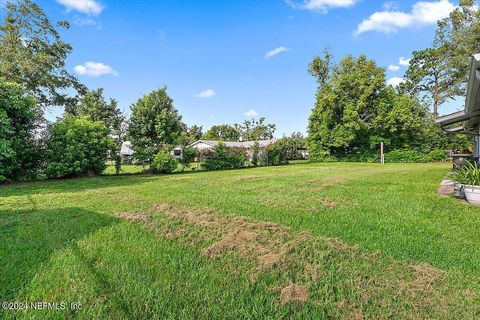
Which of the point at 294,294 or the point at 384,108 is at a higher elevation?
the point at 384,108

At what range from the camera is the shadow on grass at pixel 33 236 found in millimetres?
2398

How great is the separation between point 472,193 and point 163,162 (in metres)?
12.7

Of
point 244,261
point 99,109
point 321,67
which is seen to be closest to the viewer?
point 244,261

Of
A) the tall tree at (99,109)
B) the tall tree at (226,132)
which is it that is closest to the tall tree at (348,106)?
the tall tree at (99,109)

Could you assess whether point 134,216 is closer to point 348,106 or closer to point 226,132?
point 348,106

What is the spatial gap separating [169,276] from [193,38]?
13385 millimetres

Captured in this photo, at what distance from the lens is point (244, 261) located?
2752 millimetres

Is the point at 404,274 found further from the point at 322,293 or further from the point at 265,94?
the point at 265,94

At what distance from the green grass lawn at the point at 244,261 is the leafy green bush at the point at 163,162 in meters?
9.18

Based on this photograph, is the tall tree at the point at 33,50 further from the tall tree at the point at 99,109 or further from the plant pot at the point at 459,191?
the plant pot at the point at 459,191

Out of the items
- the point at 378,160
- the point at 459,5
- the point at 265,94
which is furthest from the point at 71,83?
the point at 459,5

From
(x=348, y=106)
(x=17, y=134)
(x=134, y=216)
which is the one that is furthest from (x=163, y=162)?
(x=348, y=106)

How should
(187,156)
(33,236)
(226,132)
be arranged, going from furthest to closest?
(226,132) < (187,156) < (33,236)

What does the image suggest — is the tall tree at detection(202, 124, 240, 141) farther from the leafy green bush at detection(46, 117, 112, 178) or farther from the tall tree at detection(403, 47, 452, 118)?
the leafy green bush at detection(46, 117, 112, 178)
